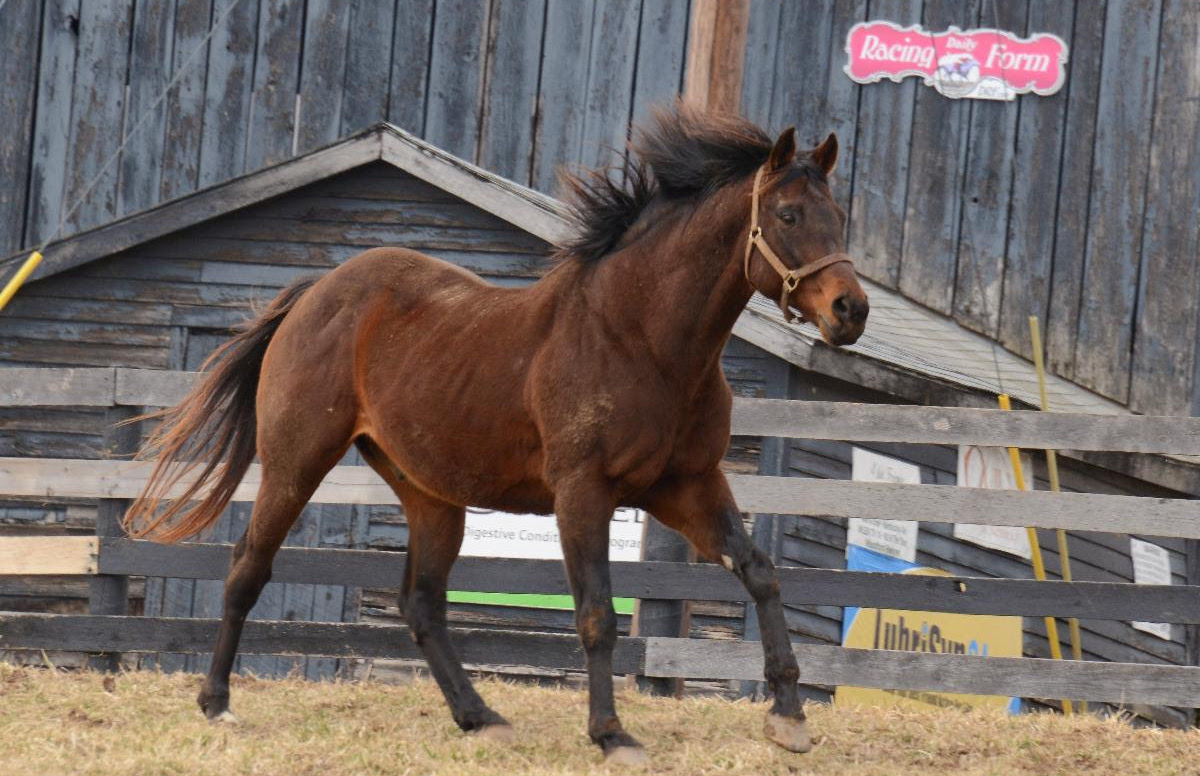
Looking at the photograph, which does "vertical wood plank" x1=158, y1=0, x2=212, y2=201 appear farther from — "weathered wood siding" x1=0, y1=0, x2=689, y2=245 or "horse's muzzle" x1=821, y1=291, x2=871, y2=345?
"horse's muzzle" x1=821, y1=291, x2=871, y2=345

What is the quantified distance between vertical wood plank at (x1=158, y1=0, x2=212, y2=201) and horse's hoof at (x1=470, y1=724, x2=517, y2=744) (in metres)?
8.75

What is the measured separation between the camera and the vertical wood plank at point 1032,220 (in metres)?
12.5

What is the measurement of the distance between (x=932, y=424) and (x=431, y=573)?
2206 mm

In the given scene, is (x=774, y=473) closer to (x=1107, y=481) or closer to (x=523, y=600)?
(x=523, y=600)

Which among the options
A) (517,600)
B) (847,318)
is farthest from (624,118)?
(847,318)

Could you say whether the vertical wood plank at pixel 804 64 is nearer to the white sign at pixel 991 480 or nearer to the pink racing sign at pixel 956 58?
the pink racing sign at pixel 956 58

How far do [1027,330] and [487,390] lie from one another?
8653 millimetres

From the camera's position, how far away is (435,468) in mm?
5133

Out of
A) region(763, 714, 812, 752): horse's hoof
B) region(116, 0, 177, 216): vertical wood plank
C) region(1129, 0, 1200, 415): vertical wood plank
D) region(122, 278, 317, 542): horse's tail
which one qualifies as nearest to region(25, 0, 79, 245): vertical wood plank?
region(116, 0, 177, 216): vertical wood plank

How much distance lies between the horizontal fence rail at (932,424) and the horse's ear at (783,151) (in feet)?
5.38

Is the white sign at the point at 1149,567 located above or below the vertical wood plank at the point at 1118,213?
below

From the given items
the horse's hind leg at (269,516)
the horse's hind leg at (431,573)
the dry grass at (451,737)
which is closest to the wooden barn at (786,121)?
the dry grass at (451,737)

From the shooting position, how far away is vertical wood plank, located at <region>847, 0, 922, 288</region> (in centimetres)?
1271

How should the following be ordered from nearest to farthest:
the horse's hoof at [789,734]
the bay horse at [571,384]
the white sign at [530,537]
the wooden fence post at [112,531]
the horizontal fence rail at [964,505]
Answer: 1. the horse's hoof at [789,734]
2. the bay horse at [571,384]
3. the horizontal fence rail at [964,505]
4. the wooden fence post at [112,531]
5. the white sign at [530,537]
